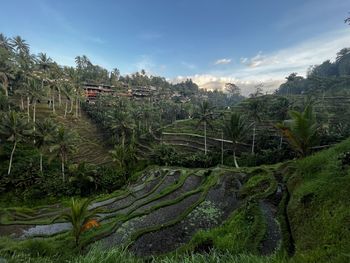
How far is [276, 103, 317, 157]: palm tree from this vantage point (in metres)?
12.8

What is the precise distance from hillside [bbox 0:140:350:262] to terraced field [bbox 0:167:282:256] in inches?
2.0

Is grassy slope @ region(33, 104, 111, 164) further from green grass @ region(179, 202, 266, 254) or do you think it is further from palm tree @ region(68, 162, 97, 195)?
green grass @ region(179, 202, 266, 254)

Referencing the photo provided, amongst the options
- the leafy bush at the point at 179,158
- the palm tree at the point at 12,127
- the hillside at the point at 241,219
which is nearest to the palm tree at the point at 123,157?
the leafy bush at the point at 179,158

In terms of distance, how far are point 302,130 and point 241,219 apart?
5938 millimetres

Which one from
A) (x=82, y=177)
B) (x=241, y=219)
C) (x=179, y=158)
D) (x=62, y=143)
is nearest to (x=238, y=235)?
(x=241, y=219)

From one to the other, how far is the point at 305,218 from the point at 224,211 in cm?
598

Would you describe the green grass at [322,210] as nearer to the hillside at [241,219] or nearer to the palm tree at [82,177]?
the hillside at [241,219]

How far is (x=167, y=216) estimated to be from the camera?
14.9m

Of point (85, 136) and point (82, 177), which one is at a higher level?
point (85, 136)

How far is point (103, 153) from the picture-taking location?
45.8m

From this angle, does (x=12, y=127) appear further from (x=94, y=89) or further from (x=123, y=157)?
(x=94, y=89)

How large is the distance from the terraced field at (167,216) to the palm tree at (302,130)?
2.64 metres

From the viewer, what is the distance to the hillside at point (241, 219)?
731 centimetres

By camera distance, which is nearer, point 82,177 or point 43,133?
point 82,177
